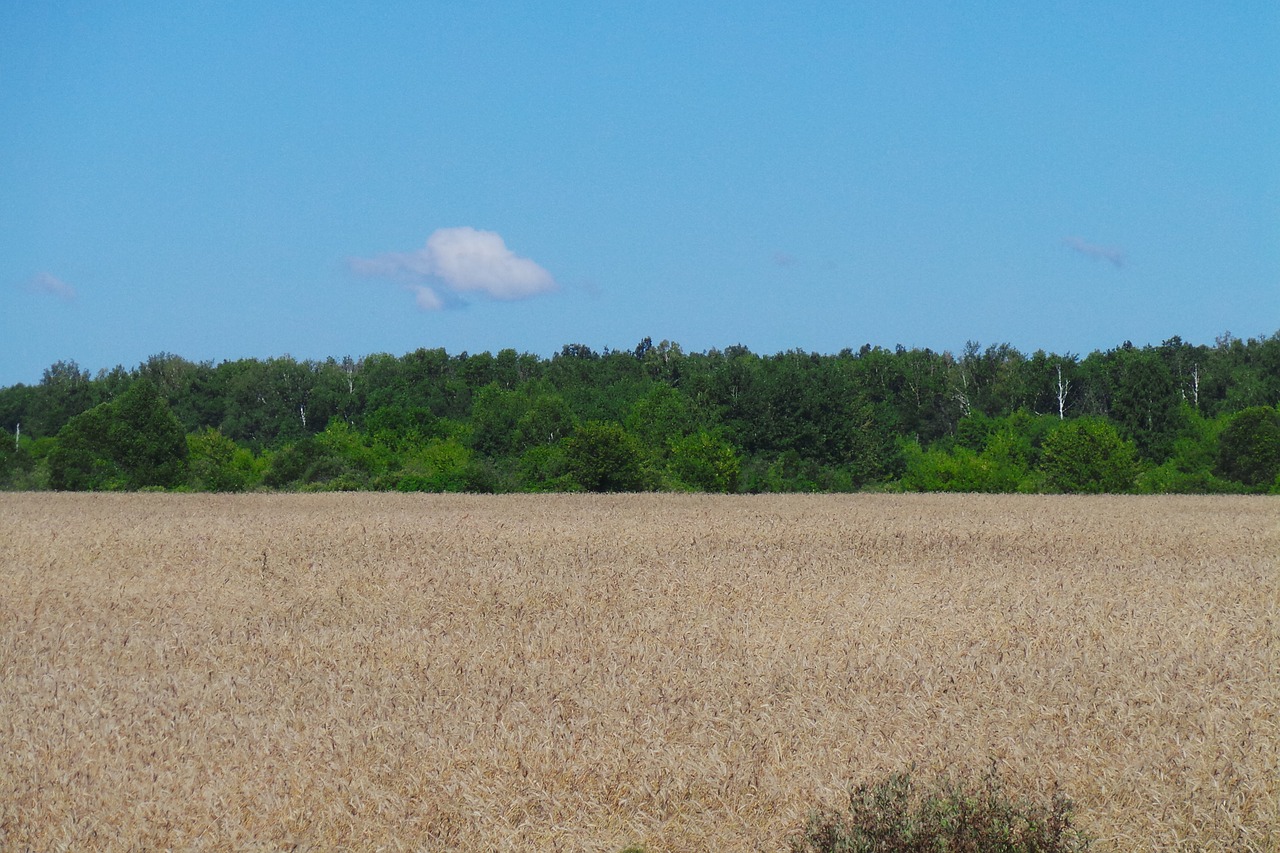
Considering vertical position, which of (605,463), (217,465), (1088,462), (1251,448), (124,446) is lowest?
(1088,462)

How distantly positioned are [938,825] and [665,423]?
5505 cm

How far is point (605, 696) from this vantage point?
7.19 metres

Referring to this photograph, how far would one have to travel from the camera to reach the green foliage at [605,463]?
39.8m

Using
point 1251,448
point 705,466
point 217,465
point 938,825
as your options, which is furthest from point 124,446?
point 1251,448

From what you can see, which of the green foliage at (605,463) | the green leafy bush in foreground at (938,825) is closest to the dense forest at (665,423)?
the green foliage at (605,463)

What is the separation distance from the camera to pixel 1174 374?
7956 centimetres

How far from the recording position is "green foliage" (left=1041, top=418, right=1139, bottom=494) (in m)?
44.6

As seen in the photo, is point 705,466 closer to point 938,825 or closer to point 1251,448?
point 1251,448

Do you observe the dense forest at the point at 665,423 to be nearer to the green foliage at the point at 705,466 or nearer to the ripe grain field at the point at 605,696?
the green foliage at the point at 705,466

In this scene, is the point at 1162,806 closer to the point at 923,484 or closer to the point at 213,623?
the point at 213,623

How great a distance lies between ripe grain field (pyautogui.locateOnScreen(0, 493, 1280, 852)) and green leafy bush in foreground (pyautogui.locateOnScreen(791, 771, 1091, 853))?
0.41 m

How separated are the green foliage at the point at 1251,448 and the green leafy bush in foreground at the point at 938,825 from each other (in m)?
44.9

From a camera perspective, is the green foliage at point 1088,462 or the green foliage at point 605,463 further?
the green foliage at point 1088,462

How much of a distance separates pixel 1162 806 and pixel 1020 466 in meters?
52.5
